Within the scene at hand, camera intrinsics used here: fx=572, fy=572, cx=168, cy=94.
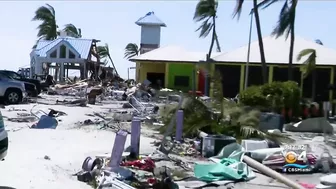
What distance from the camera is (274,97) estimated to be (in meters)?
22.6

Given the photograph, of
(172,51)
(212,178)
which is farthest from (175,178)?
(172,51)

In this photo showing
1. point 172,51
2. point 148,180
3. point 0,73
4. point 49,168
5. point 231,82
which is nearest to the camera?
point 148,180

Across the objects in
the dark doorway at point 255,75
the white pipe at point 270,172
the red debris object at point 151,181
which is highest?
the dark doorway at point 255,75

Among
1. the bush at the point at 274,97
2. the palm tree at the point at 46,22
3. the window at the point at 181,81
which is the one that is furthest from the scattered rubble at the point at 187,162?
the palm tree at the point at 46,22

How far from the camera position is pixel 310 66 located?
27812mm

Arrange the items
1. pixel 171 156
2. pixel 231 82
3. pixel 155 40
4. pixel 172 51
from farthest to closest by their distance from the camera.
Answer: pixel 155 40 < pixel 172 51 < pixel 231 82 < pixel 171 156

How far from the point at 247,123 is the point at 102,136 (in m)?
3.99

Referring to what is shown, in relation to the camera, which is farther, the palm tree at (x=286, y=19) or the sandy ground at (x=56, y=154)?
the palm tree at (x=286, y=19)

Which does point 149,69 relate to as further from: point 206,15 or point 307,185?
point 307,185

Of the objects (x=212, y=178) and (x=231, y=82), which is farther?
(x=231, y=82)

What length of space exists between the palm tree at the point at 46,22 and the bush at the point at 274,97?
133ft

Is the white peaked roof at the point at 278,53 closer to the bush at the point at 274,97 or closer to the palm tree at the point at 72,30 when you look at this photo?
the bush at the point at 274,97

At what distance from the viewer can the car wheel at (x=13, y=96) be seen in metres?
26.3

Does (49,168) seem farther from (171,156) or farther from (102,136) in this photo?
(102,136)
